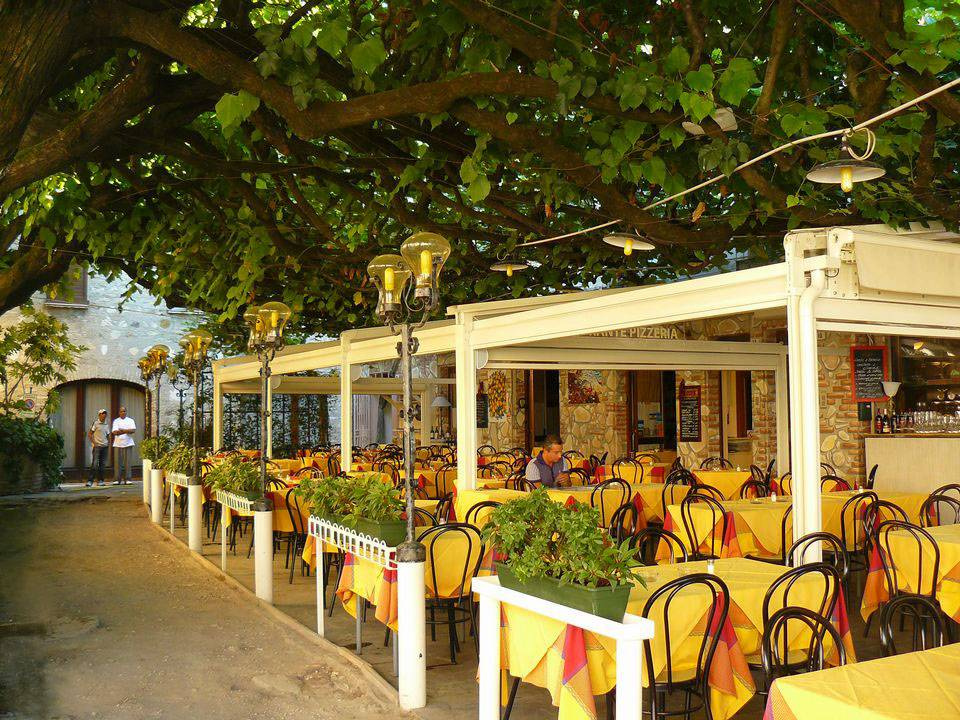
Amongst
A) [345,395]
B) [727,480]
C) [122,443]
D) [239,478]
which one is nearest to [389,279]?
[239,478]

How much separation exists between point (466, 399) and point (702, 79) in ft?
13.7

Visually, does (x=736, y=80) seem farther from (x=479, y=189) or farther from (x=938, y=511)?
(x=938, y=511)

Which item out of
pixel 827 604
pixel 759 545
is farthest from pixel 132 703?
pixel 759 545

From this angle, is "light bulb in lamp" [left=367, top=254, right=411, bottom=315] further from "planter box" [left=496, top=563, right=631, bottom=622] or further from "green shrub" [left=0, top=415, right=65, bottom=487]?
"green shrub" [left=0, top=415, right=65, bottom=487]

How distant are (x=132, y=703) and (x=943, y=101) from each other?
16.1ft

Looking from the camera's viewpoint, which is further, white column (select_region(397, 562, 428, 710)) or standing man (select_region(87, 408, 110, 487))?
standing man (select_region(87, 408, 110, 487))

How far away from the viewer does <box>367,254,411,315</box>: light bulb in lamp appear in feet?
17.5

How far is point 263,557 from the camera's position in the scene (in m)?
7.21

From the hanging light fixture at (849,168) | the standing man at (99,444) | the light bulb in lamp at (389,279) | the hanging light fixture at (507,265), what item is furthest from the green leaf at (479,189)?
the standing man at (99,444)

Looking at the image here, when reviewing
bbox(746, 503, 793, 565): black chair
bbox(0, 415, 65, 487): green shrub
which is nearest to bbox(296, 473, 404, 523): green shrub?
bbox(746, 503, 793, 565): black chair

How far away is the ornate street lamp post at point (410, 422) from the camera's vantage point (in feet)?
15.3

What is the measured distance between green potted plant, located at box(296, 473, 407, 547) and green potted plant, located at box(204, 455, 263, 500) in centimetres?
225

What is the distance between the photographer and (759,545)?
6.65 meters

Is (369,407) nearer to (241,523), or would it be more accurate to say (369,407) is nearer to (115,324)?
(115,324)
